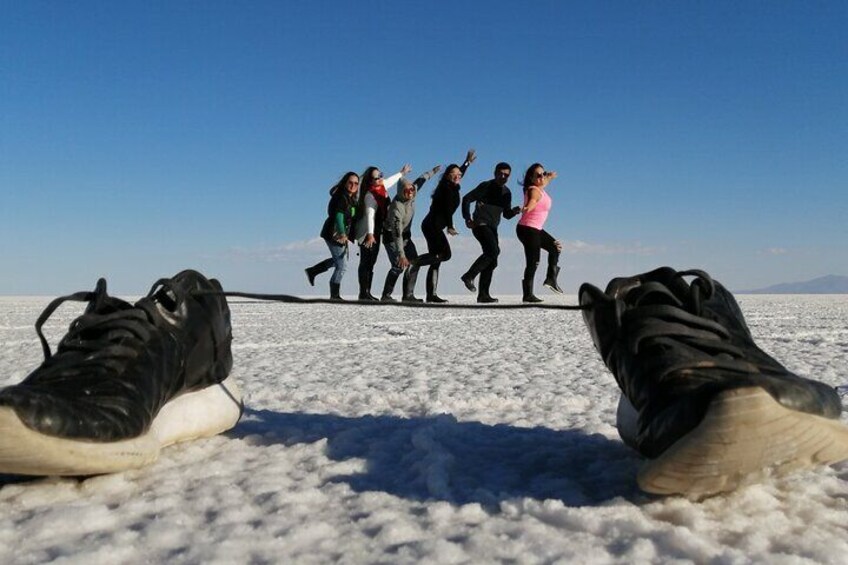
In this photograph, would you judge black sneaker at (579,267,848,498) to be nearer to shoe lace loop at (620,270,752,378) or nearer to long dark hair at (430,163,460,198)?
shoe lace loop at (620,270,752,378)

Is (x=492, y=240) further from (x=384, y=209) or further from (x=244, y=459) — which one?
(x=244, y=459)

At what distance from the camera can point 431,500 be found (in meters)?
1.06

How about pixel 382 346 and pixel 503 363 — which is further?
pixel 382 346

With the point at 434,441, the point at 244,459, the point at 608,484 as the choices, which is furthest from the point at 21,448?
the point at 608,484

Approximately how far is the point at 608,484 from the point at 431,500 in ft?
0.97

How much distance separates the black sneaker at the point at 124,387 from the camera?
3.24 ft

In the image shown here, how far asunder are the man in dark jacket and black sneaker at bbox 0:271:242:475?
24.8ft

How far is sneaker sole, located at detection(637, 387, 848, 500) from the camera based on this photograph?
2.81 feet

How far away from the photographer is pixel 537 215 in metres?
8.64

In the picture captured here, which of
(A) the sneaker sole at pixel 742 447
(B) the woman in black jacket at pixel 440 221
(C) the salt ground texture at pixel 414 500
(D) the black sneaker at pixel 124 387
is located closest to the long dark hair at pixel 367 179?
(B) the woman in black jacket at pixel 440 221

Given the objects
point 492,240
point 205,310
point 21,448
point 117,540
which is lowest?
point 117,540

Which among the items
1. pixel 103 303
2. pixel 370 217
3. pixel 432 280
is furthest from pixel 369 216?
pixel 103 303

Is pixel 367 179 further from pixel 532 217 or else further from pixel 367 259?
pixel 532 217

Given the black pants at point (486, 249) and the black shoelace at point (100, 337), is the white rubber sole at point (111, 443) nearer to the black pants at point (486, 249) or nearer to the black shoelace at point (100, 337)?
the black shoelace at point (100, 337)
